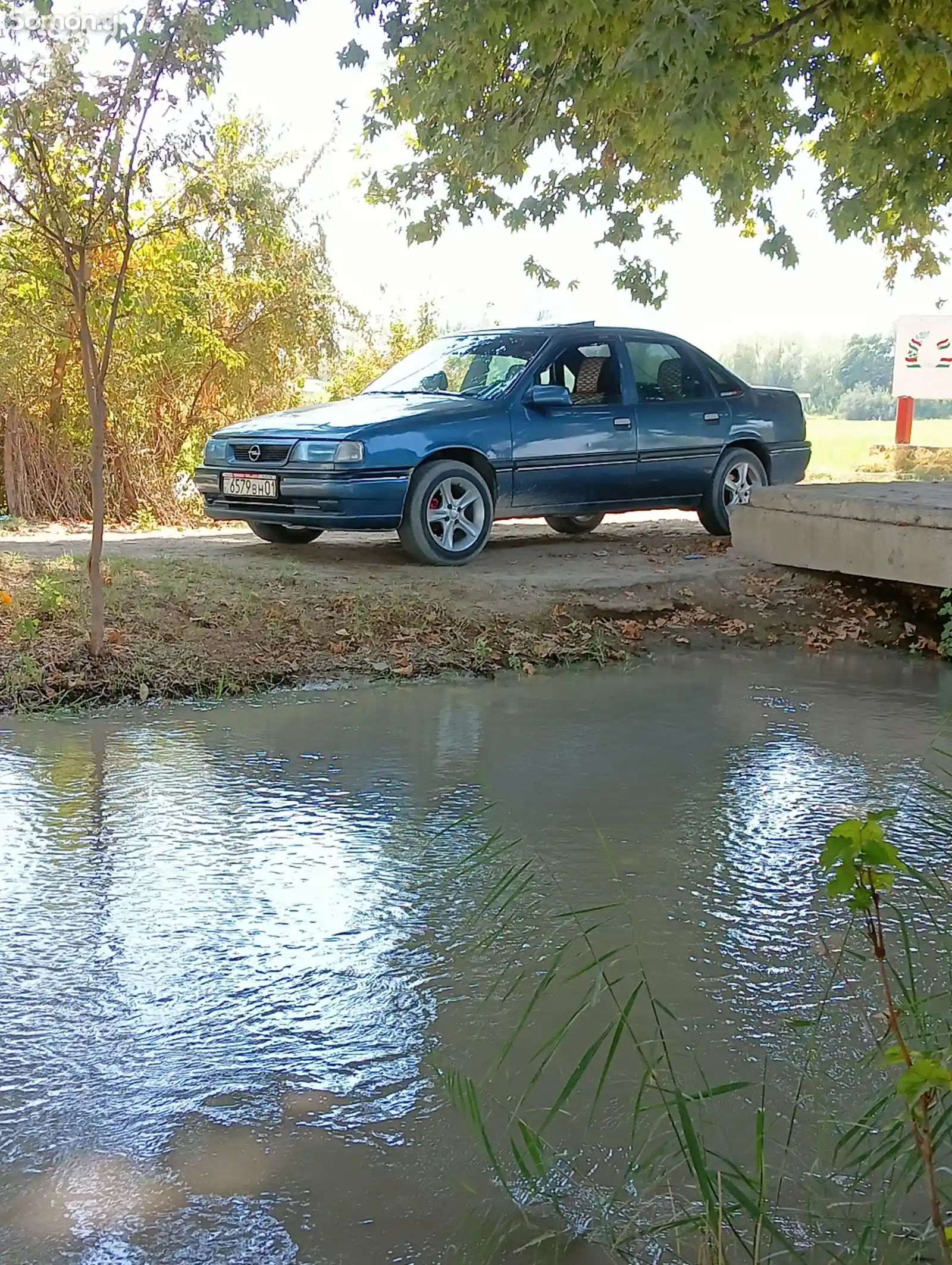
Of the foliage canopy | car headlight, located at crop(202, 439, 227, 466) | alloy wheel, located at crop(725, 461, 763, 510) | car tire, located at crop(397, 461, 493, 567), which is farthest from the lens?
alloy wheel, located at crop(725, 461, 763, 510)

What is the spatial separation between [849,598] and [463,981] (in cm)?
654

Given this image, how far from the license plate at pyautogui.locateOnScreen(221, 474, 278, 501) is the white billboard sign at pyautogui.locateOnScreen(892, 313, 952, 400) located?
13410mm

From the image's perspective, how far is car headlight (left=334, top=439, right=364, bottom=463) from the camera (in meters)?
8.88

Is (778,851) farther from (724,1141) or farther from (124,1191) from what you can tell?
(124,1191)

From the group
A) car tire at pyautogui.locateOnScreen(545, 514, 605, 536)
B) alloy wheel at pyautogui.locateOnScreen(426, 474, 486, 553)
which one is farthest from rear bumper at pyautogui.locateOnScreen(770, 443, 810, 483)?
alloy wheel at pyautogui.locateOnScreen(426, 474, 486, 553)

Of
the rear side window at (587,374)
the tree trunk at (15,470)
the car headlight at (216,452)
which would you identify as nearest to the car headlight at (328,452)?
the car headlight at (216,452)

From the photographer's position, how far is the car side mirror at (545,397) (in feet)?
31.9

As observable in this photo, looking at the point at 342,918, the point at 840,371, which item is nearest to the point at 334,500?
the point at 342,918

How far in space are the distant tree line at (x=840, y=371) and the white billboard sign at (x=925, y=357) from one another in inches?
29.8

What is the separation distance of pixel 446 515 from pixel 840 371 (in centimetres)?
1578

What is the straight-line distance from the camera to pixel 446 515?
9367 millimetres

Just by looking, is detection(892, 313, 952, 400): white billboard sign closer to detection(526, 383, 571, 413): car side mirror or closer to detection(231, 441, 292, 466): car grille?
detection(526, 383, 571, 413): car side mirror

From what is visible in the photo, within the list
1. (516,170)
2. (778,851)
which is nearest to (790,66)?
(516,170)

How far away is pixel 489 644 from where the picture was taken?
26.8ft
